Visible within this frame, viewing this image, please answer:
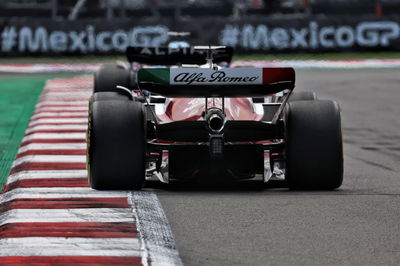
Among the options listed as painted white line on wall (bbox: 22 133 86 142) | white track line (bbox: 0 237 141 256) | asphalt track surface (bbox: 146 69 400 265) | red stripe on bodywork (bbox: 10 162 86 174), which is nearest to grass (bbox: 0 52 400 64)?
painted white line on wall (bbox: 22 133 86 142)

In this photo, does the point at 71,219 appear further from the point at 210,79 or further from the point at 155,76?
the point at 210,79

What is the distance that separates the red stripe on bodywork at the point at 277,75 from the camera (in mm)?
8438

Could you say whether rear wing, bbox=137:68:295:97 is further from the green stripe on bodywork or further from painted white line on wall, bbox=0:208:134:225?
painted white line on wall, bbox=0:208:134:225

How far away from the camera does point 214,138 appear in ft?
27.7

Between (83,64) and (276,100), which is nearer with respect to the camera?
(276,100)

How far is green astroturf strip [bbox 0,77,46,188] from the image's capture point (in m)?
11.4

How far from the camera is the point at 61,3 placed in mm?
32094

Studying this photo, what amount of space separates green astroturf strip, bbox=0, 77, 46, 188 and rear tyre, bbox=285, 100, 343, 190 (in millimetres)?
2400

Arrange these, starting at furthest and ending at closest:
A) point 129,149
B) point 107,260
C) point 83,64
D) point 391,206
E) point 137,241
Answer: point 83,64 < point 129,149 < point 391,206 < point 137,241 < point 107,260

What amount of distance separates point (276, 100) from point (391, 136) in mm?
3593

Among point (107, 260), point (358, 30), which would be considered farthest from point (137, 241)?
point (358, 30)

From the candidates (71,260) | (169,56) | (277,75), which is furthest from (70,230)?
(169,56)

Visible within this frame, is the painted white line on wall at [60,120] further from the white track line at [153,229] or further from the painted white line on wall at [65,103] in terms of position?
the white track line at [153,229]

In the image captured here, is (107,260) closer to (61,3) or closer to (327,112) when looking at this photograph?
(327,112)
